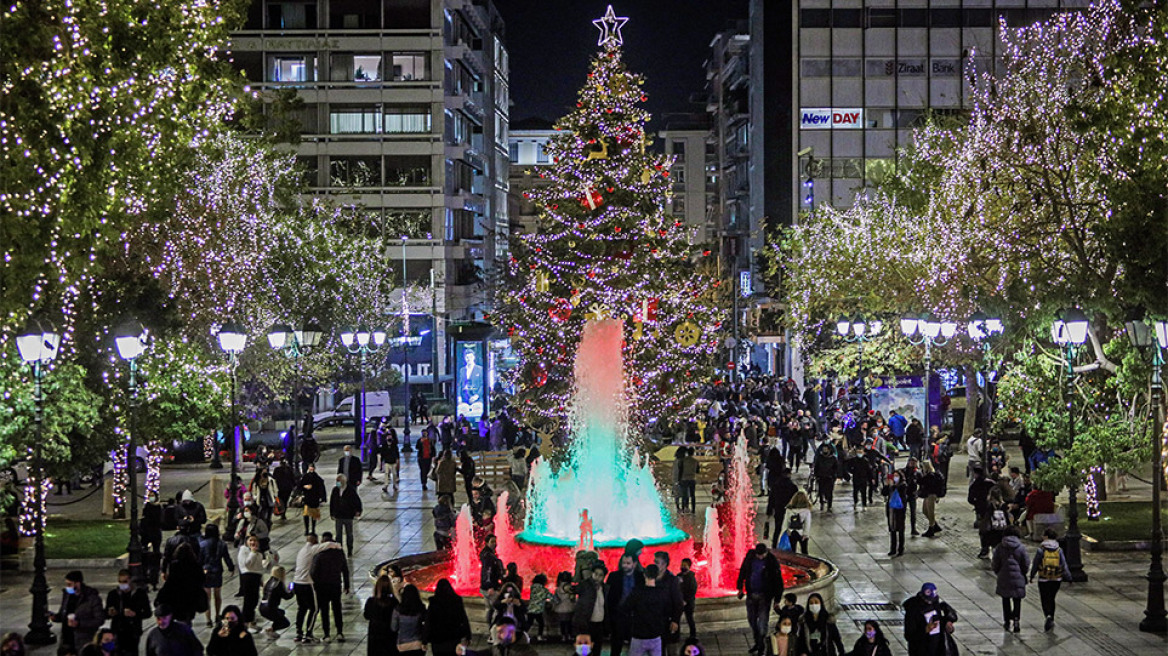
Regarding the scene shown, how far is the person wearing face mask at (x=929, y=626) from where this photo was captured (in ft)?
50.8

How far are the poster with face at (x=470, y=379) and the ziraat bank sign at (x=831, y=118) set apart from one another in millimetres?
40757

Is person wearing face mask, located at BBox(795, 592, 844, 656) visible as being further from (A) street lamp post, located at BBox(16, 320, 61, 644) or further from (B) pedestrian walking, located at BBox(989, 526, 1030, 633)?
(A) street lamp post, located at BBox(16, 320, 61, 644)

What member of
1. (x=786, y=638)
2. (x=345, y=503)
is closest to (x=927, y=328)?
(x=345, y=503)

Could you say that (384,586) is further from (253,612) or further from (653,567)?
(253,612)

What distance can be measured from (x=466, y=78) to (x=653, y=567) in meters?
76.0

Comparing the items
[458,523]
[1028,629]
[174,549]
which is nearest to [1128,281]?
[1028,629]

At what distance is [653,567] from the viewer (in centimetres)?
1565

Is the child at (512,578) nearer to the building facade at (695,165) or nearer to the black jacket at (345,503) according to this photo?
the black jacket at (345,503)

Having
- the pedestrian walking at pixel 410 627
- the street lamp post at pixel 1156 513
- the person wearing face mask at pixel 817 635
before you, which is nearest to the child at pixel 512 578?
the pedestrian walking at pixel 410 627

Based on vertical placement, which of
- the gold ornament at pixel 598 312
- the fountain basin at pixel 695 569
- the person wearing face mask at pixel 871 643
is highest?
the gold ornament at pixel 598 312

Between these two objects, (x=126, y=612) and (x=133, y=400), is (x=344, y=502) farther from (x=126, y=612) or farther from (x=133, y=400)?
(x=126, y=612)

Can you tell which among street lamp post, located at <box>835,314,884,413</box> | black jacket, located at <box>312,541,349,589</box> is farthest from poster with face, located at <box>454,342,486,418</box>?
black jacket, located at <box>312,541,349,589</box>

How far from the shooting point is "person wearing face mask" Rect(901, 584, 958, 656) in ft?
50.8

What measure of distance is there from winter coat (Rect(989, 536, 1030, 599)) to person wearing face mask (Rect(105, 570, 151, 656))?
406 inches
